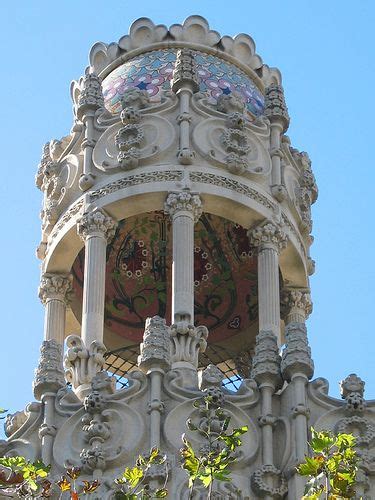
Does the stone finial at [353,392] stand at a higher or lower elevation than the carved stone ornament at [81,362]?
lower

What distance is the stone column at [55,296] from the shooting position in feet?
103

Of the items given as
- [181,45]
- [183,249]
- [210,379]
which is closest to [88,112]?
[181,45]

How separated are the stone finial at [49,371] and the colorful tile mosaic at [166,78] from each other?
5938 millimetres

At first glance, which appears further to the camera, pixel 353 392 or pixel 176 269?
pixel 176 269

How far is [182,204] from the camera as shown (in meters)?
30.4

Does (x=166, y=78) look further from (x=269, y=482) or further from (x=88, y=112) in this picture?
(x=269, y=482)

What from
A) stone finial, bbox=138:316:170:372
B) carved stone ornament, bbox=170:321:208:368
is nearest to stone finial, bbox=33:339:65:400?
stone finial, bbox=138:316:170:372

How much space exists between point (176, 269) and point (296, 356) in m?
3.04

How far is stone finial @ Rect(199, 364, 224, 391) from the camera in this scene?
27.5 metres

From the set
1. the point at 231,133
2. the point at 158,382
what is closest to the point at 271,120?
the point at 231,133

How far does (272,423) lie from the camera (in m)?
27.1

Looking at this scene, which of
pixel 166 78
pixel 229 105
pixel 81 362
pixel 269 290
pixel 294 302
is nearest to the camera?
pixel 81 362

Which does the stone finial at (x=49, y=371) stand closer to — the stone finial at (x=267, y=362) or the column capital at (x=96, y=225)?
the stone finial at (x=267, y=362)

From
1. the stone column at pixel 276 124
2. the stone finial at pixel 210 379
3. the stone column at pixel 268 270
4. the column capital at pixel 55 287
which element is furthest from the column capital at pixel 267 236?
the stone finial at pixel 210 379
